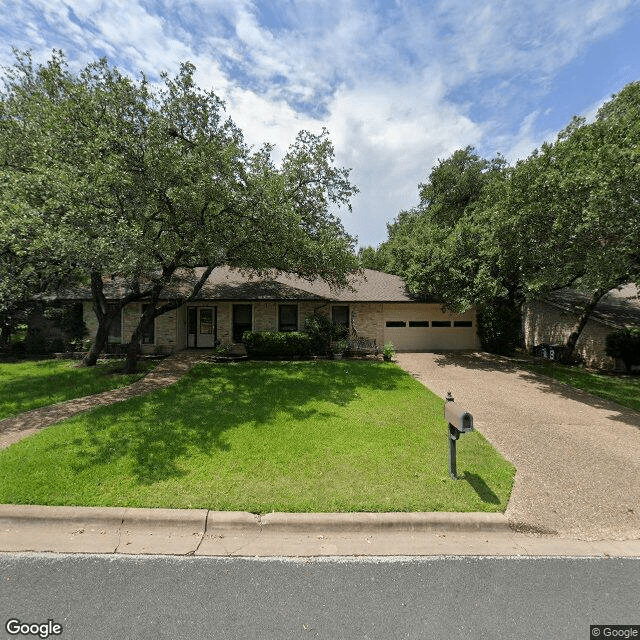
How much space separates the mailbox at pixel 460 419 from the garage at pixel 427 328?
40.8 feet

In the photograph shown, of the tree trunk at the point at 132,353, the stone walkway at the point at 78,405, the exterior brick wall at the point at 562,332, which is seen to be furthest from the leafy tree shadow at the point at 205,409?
the exterior brick wall at the point at 562,332

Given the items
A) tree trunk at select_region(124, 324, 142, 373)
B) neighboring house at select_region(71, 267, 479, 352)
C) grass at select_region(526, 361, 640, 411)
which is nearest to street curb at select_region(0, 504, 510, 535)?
grass at select_region(526, 361, 640, 411)

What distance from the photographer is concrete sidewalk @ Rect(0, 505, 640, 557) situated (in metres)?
3.49

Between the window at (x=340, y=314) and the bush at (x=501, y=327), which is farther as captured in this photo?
the window at (x=340, y=314)

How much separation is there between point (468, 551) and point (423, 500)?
0.73 meters

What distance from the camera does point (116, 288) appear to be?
16359 mm

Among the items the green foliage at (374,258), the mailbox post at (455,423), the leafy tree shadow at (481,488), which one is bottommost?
the leafy tree shadow at (481,488)

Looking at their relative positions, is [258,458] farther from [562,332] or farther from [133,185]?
[562,332]

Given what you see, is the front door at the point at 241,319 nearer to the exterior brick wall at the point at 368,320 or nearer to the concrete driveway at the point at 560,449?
the exterior brick wall at the point at 368,320

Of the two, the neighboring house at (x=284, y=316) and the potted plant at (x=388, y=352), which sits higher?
the neighboring house at (x=284, y=316)

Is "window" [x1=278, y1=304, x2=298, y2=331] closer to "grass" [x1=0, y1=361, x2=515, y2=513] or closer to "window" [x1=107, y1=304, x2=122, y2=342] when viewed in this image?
"window" [x1=107, y1=304, x2=122, y2=342]

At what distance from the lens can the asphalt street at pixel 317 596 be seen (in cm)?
262

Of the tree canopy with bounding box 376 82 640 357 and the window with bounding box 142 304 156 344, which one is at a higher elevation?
the tree canopy with bounding box 376 82 640 357

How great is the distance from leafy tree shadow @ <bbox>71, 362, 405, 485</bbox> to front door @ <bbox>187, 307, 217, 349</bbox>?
414 cm
